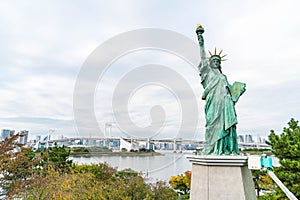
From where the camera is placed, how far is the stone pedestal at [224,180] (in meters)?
3.74

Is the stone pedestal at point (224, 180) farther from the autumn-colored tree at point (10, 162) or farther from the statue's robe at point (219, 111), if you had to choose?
the autumn-colored tree at point (10, 162)

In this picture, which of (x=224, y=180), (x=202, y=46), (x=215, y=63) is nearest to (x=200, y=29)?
(x=202, y=46)

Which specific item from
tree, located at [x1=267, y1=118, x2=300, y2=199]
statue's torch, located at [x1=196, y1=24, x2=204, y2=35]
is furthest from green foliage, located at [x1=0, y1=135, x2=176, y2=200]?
statue's torch, located at [x1=196, y1=24, x2=204, y2=35]

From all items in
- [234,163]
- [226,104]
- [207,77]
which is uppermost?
[207,77]

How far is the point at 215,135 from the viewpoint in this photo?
455 centimetres

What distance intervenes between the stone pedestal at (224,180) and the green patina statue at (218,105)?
20.2 inches

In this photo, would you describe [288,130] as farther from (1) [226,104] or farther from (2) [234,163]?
(2) [234,163]

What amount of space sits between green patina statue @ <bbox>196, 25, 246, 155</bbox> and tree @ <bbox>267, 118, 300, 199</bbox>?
3.38m

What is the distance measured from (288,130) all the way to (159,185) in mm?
5327

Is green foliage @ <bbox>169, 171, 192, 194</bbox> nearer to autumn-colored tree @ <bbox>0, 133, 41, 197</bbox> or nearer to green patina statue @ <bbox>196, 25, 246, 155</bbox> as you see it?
green patina statue @ <bbox>196, 25, 246, 155</bbox>

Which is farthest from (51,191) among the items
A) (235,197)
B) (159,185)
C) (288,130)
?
(288,130)

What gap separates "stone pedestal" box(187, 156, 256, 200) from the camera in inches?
147

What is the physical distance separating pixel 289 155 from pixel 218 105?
4129mm

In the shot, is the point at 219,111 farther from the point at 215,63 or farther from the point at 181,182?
the point at 181,182
